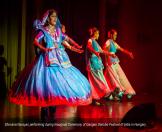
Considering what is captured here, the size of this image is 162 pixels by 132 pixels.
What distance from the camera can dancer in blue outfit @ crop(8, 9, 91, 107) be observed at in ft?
15.5

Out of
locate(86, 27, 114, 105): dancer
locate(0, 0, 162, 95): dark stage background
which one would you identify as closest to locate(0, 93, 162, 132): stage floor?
locate(86, 27, 114, 105): dancer

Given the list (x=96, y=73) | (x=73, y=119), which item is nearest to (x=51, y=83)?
(x=73, y=119)

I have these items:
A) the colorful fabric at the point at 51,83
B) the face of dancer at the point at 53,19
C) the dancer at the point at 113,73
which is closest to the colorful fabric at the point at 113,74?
the dancer at the point at 113,73

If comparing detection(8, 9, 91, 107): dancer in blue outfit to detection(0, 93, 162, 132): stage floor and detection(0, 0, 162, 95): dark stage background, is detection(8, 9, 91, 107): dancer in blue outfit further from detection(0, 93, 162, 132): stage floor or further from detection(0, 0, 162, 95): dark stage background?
detection(0, 0, 162, 95): dark stage background

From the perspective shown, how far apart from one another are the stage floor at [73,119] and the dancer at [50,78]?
0.91ft

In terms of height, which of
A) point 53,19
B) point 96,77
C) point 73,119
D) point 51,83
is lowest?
point 73,119

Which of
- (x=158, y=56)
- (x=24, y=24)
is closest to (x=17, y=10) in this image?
(x=24, y=24)

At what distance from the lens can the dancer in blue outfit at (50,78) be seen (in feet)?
15.5

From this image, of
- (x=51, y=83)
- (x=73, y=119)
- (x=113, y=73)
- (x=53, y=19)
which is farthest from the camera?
(x=113, y=73)

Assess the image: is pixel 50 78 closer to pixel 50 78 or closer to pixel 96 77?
pixel 50 78

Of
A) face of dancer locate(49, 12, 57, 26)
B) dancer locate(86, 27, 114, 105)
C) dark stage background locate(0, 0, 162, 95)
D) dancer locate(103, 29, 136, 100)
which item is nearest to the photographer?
face of dancer locate(49, 12, 57, 26)

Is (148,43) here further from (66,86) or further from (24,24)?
(66,86)

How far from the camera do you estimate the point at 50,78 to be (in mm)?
4805

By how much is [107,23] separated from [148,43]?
3.73ft
